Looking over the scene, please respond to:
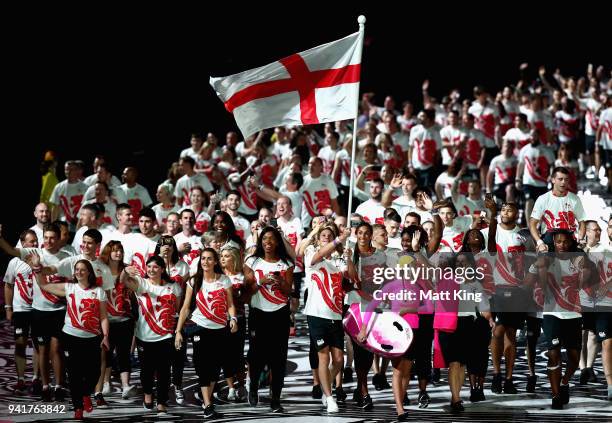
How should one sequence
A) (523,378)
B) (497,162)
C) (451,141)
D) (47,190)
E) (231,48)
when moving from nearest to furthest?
(523,378) < (47,190) < (497,162) < (451,141) < (231,48)

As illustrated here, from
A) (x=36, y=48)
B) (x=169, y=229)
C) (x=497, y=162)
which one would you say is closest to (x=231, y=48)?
(x=36, y=48)

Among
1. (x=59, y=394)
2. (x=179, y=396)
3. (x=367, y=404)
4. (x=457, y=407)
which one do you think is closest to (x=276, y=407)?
(x=367, y=404)

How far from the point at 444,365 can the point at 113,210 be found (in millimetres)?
5809

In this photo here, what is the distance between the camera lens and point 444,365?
1145 cm

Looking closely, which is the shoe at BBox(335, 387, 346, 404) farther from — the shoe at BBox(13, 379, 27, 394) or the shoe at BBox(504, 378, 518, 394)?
the shoe at BBox(13, 379, 27, 394)

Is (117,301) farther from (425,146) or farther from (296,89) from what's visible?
(425,146)

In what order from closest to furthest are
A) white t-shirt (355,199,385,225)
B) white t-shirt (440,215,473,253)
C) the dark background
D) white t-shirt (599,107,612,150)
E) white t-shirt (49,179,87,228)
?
1. white t-shirt (440,215,473,253)
2. white t-shirt (355,199,385,225)
3. white t-shirt (49,179,87,228)
4. white t-shirt (599,107,612,150)
5. the dark background

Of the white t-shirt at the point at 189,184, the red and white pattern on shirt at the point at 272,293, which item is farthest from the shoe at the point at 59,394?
the white t-shirt at the point at 189,184

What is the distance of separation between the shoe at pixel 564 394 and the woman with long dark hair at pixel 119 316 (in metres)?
4.38

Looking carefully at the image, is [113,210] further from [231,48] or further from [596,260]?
[231,48]

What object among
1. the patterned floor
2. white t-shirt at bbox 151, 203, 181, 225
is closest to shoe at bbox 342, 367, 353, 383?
the patterned floor

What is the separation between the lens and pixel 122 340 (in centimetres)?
1195

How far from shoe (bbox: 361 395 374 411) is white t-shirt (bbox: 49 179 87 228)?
655 centimetres

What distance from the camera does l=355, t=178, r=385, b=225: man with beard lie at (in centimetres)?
1437
